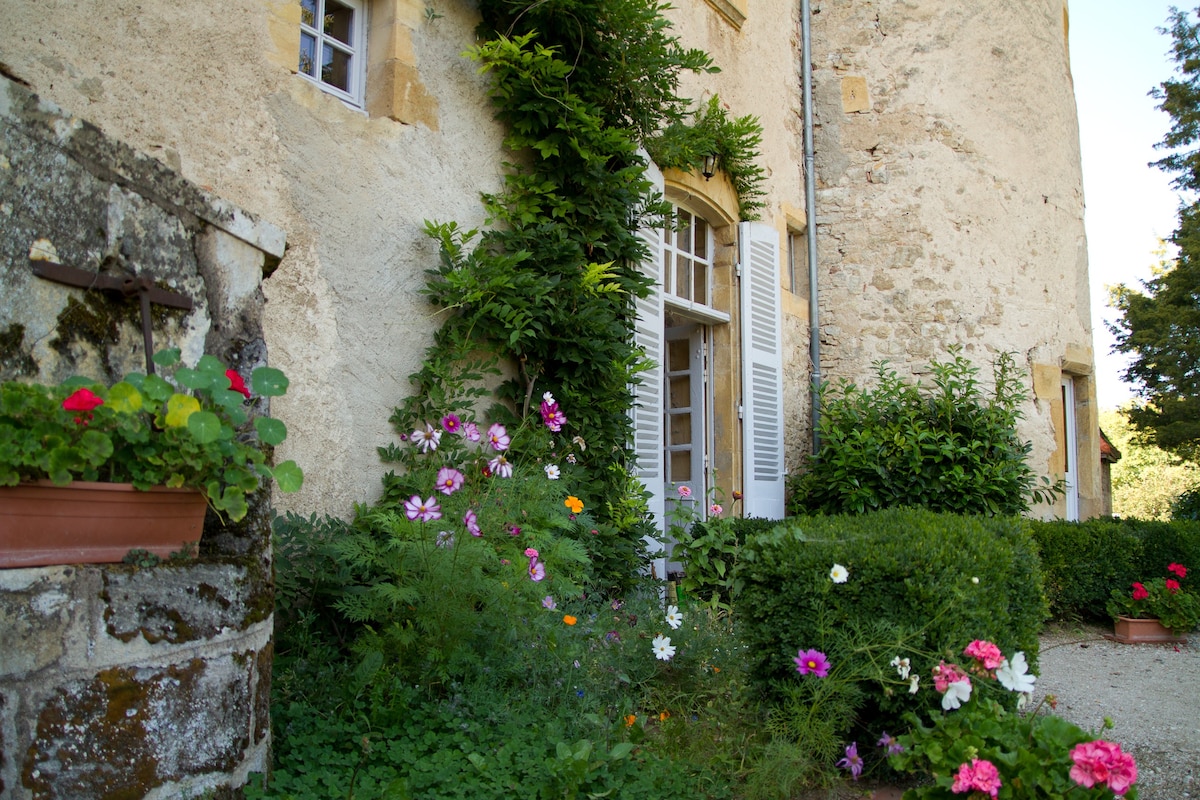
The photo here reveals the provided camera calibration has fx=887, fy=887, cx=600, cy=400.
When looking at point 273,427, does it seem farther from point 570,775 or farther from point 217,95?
point 217,95

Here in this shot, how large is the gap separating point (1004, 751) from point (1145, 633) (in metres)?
4.63

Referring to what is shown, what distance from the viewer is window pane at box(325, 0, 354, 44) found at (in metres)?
3.86

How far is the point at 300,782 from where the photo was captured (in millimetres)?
2047

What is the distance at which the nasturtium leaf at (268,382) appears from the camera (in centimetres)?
190

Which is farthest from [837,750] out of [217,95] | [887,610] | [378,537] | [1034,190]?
[1034,190]

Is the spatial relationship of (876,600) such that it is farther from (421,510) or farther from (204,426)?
(204,426)

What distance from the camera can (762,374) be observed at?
21.6ft

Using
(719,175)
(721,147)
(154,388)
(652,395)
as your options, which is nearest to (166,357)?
(154,388)

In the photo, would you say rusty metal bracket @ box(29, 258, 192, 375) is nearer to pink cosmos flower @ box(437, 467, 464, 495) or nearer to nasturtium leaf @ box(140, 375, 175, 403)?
nasturtium leaf @ box(140, 375, 175, 403)

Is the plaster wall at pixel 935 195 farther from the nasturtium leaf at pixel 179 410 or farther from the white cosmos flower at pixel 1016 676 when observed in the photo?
the nasturtium leaf at pixel 179 410

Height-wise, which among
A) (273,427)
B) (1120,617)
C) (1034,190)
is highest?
(1034,190)

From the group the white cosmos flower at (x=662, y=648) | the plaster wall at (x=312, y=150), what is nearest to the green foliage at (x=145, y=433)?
the plaster wall at (x=312, y=150)

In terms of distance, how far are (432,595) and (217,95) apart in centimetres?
197

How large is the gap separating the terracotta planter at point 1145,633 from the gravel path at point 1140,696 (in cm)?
11
